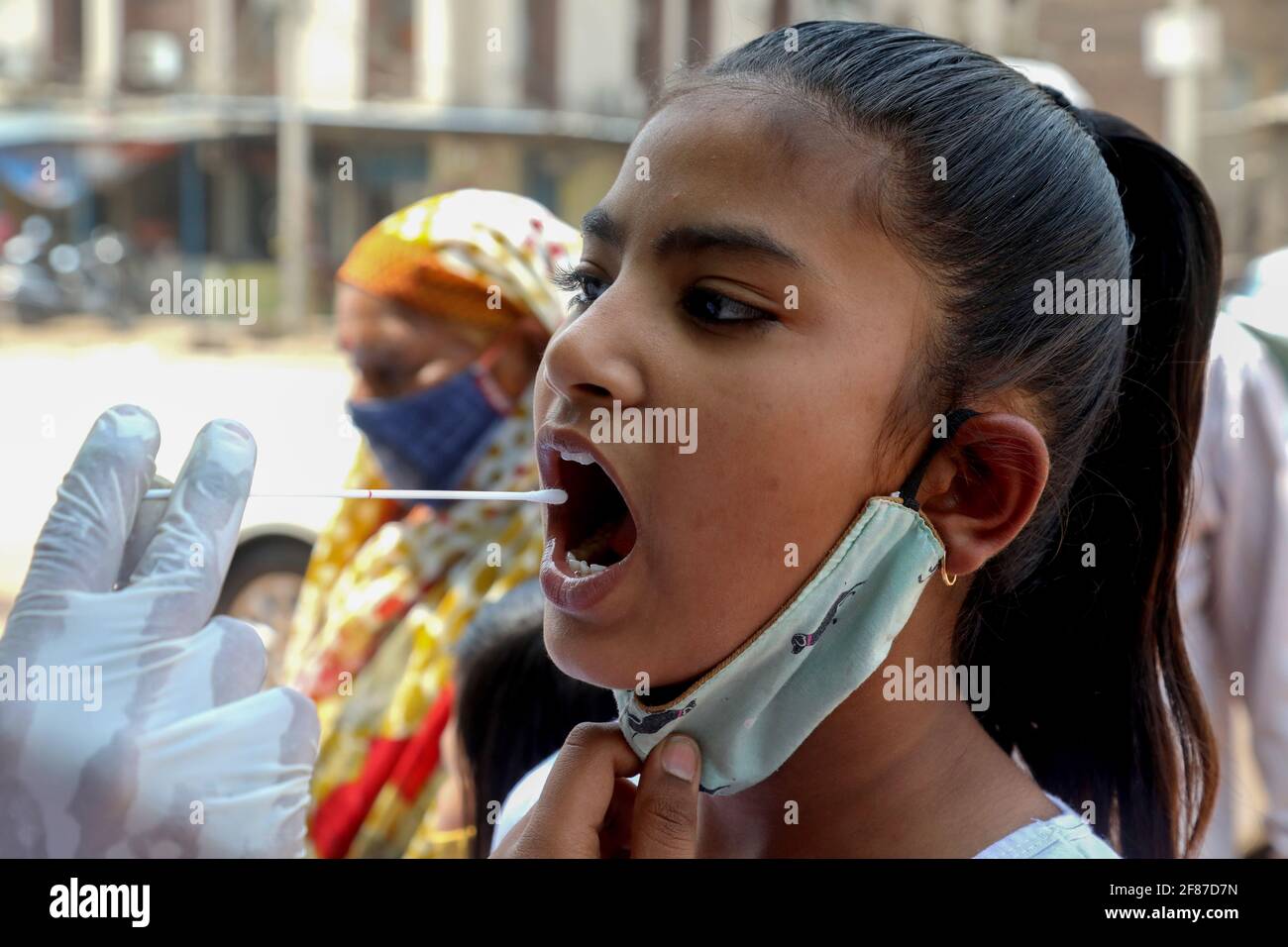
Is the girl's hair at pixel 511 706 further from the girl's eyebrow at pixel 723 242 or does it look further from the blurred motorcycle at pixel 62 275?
the blurred motorcycle at pixel 62 275

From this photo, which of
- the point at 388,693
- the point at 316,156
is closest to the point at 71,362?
the point at 316,156

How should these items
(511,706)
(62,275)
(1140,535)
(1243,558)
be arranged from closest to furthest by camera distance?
(1140,535) < (511,706) < (1243,558) < (62,275)

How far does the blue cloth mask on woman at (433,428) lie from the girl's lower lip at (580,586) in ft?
5.12

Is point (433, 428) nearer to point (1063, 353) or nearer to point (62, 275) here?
point (1063, 353)

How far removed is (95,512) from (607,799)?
0.52 meters

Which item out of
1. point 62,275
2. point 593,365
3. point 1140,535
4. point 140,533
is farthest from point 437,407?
point 62,275

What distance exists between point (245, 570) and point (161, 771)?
2329mm

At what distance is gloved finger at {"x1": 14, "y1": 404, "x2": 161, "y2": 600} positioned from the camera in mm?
1186

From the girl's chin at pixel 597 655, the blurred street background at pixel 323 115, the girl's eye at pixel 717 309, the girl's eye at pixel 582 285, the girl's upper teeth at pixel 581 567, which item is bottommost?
the girl's chin at pixel 597 655

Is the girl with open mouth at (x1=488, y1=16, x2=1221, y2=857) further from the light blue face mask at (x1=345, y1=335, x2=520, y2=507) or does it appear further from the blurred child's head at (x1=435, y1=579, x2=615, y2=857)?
the light blue face mask at (x1=345, y1=335, x2=520, y2=507)

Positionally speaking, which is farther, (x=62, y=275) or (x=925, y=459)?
(x=62, y=275)

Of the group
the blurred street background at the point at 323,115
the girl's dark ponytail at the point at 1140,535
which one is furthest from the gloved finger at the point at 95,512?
the blurred street background at the point at 323,115

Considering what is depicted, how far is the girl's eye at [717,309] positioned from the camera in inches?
42.6

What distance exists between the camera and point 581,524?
1.20m
